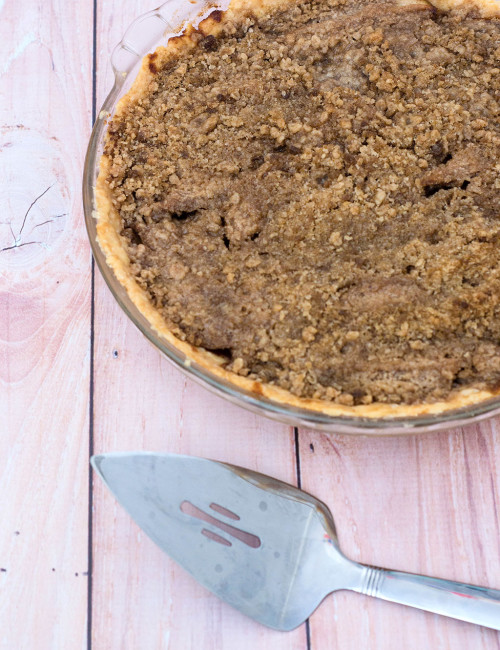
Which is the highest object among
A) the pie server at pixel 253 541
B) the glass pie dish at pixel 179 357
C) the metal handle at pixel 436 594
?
the glass pie dish at pixel 179 357

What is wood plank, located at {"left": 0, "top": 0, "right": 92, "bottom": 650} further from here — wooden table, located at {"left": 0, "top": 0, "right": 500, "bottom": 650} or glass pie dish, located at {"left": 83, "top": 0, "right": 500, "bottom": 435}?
glass pie dish, located at {"left": 83, "top": 0, "right": 500, "bottom": 435}

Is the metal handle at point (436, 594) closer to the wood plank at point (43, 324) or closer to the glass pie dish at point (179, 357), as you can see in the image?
the glass pie dish at point (179, 357)

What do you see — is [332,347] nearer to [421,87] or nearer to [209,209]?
[209,209]

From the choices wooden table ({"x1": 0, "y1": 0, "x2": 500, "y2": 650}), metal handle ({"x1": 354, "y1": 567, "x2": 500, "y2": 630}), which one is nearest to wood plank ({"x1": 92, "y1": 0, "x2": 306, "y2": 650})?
A: wooden table ({"x1": 0, "y1": 0, "x2": 500, "y2": 650})

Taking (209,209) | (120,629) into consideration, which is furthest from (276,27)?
(120,629)

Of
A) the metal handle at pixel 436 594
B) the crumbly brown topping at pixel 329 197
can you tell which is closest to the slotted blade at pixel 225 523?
the metal handle at pixel 436 594

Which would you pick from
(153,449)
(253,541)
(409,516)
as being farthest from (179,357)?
(409,516)
